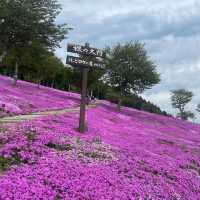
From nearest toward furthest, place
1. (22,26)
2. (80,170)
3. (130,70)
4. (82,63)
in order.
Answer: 1. (80,170)
2. (82,63)
3. (22,26)
4. (130,70)

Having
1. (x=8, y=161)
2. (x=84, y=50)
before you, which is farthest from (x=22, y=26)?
(x=8, y=161)

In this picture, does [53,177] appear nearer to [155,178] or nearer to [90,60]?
[155,178]

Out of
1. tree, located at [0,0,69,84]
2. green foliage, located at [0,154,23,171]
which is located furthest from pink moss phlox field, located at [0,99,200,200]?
tree, located at [0,0,69,84]

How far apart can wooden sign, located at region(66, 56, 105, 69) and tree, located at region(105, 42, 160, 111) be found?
44487mm

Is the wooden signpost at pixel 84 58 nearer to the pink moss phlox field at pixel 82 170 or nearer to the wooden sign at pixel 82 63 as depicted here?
the wooden sign at pixel 82 63

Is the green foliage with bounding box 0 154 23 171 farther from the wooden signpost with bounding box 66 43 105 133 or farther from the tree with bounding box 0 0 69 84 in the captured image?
the tree with bounding box 0 0 69 84

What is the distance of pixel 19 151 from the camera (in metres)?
18.5

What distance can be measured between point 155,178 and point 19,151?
202 inches

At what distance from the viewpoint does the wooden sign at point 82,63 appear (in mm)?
28688

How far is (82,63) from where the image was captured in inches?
1138

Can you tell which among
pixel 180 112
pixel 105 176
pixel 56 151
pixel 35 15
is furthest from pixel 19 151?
pixel 180 112

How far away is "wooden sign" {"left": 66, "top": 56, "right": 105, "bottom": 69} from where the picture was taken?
94.1ft

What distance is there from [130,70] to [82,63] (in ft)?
151

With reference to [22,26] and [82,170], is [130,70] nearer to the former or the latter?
[22,26]
